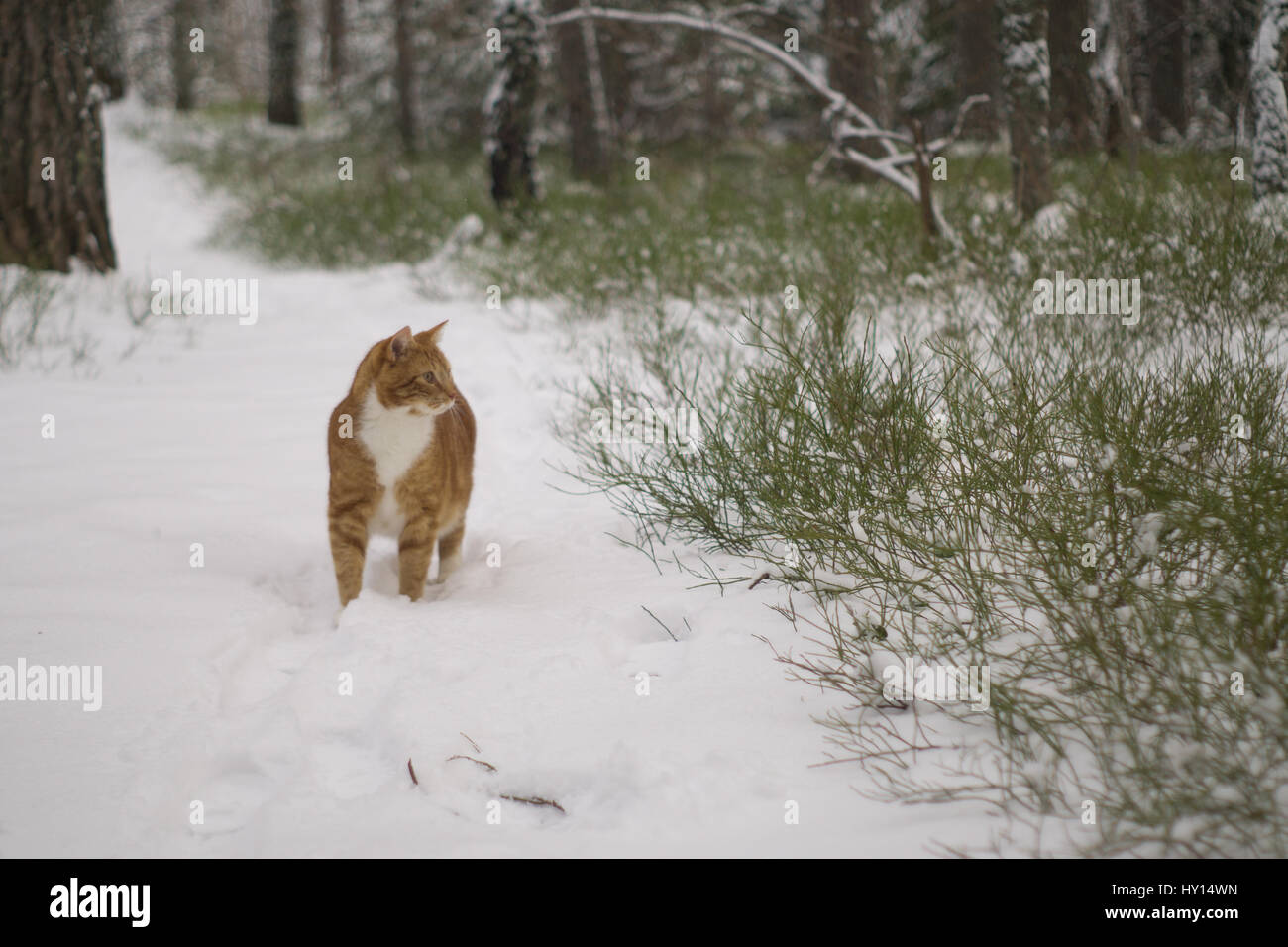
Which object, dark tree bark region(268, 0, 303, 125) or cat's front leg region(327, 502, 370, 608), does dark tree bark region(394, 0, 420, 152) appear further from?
cat's front leg region(327, 502, 370, 608)

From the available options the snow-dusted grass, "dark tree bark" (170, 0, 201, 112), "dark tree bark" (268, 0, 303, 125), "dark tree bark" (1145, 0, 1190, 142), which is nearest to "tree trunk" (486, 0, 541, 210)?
the snow-dusted grass

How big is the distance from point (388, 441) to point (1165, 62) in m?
15.8

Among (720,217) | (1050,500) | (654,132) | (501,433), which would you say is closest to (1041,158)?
(720,217)

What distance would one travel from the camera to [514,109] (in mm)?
10398

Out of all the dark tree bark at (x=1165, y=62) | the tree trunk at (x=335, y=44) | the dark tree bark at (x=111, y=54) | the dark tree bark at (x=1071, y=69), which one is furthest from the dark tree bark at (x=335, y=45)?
the dark tree bark at (x=1165, y=62)

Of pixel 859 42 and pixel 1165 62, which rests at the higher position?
pixel 1165 62

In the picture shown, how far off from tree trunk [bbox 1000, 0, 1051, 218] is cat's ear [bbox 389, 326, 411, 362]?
17.8 feet

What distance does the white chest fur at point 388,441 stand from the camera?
3.24 metres

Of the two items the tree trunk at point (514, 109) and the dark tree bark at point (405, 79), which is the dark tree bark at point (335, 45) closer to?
the dark tree bark at point (405, 79)

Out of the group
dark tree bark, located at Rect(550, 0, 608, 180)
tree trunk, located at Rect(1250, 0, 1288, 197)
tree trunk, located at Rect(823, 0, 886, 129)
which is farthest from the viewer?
dark tree bark, located at Rect(550, 0, 608, 180)

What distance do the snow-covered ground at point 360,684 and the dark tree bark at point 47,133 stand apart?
3208mm

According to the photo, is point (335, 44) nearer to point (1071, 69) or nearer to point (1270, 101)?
point (1071, 69)

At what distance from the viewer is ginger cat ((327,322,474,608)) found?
10.6 ft

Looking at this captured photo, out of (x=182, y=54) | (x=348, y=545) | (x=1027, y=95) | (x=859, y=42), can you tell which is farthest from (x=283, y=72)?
(x=348, y=545)
